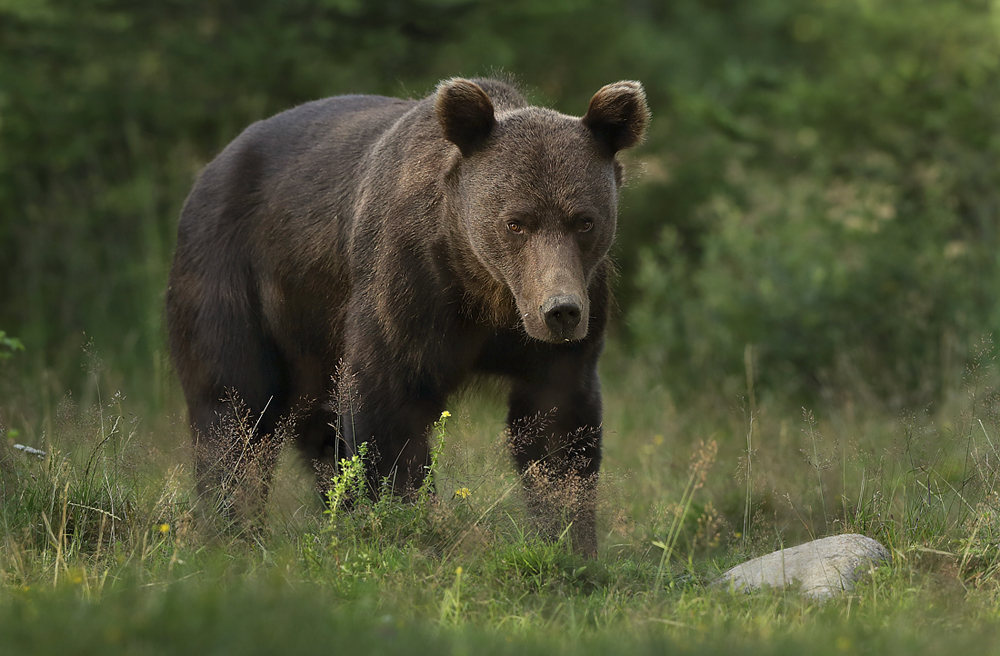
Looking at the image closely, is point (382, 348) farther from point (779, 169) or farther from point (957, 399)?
point (779, 169)

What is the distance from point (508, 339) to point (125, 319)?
7054 millimetres

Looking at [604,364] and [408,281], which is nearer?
[408,281]

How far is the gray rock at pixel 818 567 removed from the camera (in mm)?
4438

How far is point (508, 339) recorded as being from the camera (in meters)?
5.53

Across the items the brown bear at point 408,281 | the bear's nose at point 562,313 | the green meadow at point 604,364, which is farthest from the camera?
the brown bear at point 408,281

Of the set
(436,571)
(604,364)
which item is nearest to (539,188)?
(436,571)

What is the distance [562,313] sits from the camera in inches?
187

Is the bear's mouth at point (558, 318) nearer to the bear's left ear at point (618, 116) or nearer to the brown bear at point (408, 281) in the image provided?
the brown bear at point (408, 281)

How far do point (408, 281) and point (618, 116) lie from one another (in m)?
1.21

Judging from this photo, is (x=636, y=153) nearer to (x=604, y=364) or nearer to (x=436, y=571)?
(x=604, y=364)

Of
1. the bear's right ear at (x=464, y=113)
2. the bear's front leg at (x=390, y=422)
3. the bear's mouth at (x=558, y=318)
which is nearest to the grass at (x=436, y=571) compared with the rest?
the bear's front leg at (x=390, y=422)

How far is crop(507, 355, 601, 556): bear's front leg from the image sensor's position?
17.5 ft

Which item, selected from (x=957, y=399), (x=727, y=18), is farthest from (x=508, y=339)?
(x=727, y=18)

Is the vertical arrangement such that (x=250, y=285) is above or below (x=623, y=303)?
above
